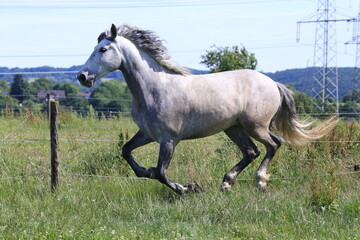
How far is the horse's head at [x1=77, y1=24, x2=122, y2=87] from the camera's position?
680cm

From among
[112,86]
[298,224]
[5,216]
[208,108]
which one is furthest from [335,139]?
[112,86]

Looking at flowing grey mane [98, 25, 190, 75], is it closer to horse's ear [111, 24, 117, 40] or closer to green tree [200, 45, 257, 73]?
horse's ear [111, 24, 117, 40]

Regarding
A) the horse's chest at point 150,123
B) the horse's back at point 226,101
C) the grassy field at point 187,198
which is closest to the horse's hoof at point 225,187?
the grassy field at point 187,198

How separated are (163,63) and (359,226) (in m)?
3.16

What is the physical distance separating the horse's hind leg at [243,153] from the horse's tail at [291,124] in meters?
0.59

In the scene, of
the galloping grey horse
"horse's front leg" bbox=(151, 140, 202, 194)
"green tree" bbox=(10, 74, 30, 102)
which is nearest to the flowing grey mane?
the galloping grey horse

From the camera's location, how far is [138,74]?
718cm

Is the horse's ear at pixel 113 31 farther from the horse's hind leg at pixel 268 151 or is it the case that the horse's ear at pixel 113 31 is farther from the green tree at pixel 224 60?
the green tree at pixel 224 60

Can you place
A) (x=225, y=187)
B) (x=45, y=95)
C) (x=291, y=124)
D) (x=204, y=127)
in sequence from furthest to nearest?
(x=45, y=95), (x=291, y=124), (x=225, y=187), (x=204, y=127)

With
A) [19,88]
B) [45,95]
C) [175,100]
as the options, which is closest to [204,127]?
[175,100]

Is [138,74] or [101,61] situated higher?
[101,61]

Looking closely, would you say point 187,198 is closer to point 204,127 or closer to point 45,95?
point 204,127

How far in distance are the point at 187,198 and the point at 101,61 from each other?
2081mm

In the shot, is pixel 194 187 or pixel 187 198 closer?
pixel 187 198
